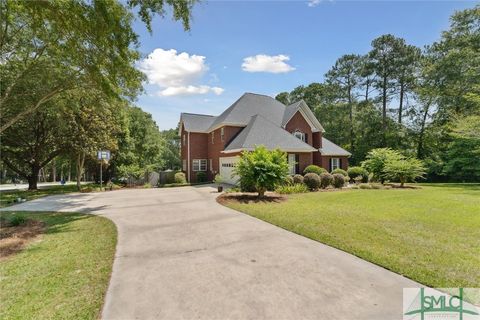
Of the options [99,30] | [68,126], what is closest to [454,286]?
[99,30]

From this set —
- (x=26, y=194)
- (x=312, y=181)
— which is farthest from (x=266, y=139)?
(x=26, y=194)

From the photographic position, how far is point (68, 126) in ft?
64.0

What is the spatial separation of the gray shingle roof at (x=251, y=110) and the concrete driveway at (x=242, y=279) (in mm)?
17686

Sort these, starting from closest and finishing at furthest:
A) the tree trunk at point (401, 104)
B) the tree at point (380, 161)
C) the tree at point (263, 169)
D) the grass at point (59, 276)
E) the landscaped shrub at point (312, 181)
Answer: the grass at point (59, 276) < the tree at point (263, 169) < the landscaped shrub at point (312, 181) < the tree at point (380, 161) < the tree trunk at point (401, 104)

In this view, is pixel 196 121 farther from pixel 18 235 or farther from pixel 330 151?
pixel 18 235

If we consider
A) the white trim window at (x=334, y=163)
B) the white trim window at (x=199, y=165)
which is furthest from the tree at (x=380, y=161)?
the white trim window at (x=199, y=165)

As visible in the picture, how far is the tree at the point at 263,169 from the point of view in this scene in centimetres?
1320

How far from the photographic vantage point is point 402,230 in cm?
744

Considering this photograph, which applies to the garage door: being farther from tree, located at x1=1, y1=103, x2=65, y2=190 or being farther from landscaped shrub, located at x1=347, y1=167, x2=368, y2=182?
tree, located at x1=1, y1=103, x2=65, y2=190

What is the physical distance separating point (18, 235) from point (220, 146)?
59.0 ft

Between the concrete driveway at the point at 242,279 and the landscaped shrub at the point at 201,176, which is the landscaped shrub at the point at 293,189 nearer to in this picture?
the concrete driveway at the point at 242,279

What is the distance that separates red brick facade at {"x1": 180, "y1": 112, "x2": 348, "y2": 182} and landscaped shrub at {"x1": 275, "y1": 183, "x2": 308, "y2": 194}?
511 centimetres

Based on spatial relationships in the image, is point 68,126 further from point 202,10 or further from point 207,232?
point 207,232

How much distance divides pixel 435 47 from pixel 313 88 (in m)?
19.7
